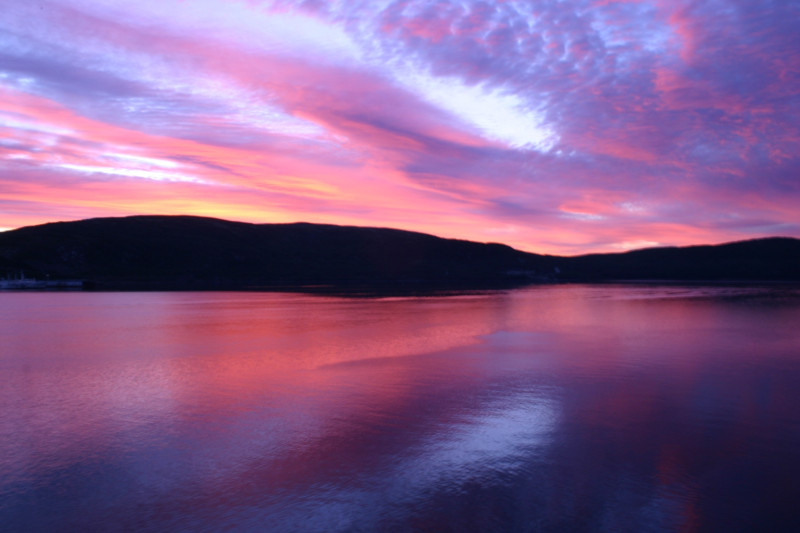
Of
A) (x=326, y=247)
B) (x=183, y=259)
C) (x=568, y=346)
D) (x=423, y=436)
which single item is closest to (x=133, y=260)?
(x=183, y=259)

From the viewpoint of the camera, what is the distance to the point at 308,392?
46.3 ft

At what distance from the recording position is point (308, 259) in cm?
13200

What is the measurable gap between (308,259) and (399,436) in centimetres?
12346

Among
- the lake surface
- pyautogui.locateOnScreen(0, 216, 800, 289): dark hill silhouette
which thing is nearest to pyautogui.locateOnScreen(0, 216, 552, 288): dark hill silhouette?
pyautogui.locateOnScreen(0, 216, 800, 289): dark hill silhouette

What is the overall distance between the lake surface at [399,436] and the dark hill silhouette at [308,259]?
6971cm

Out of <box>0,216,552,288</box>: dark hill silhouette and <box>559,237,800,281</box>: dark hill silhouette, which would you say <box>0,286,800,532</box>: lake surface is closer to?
<box>0,216,552,288</box>: dark hill silhouette

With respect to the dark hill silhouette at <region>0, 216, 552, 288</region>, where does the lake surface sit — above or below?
below

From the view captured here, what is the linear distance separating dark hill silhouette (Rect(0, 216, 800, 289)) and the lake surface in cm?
6971

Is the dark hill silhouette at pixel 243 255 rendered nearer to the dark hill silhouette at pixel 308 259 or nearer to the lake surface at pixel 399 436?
the dark hill silhouette at pixel 308 259

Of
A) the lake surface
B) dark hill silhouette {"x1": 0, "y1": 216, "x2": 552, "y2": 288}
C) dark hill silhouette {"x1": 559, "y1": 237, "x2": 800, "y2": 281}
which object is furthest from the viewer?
dark hill silhouette {"x1": 559, "y1": 237, "x2": 800, "y2": 281}

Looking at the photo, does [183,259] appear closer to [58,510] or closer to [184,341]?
[184,341]

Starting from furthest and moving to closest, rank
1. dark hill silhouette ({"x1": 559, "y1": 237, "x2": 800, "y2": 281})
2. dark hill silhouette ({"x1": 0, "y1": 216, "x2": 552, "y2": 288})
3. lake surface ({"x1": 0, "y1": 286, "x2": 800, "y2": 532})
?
dark hill silhouette ({"x1": 559, "y1": 237, "x2": 800, "y2": 281}) < dark hill silhouette ({"x1": 0, "y1": 216, "x2": 552, "y2": 288}) < lake surface ({"x1": 0, "y1": 286, "x2": 800, "y2": 532})

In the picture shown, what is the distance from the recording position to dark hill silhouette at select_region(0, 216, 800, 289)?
10038cm

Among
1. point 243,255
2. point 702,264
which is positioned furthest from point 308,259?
point 702,264
